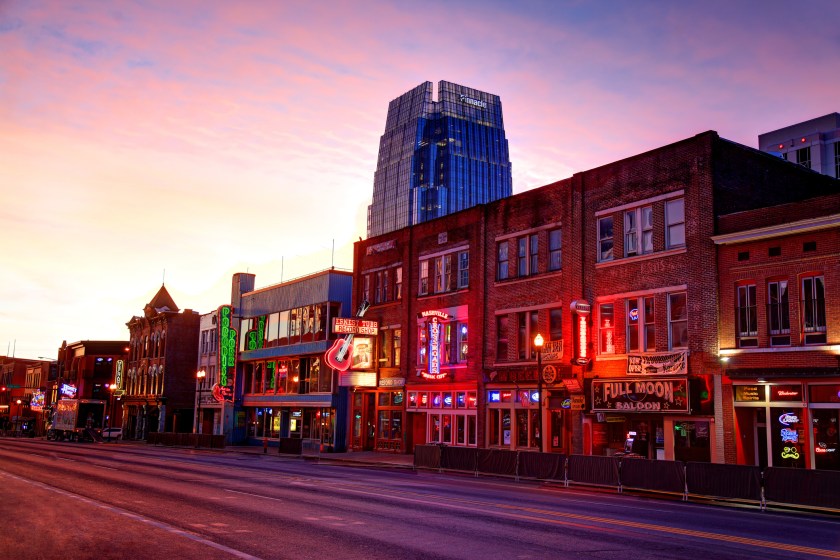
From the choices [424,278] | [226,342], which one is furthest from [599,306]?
[226,342]

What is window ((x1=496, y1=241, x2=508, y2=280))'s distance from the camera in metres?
40.1

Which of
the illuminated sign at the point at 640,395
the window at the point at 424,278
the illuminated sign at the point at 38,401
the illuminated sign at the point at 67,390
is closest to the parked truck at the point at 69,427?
the illuminated sign at the point at 67,390

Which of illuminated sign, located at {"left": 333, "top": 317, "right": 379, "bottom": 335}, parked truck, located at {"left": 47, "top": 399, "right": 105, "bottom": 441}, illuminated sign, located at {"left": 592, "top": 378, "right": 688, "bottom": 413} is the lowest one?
parked truck, located at {"left": 47, "top": 399, "right": 105, "bottom": 441}

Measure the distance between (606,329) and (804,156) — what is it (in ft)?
327

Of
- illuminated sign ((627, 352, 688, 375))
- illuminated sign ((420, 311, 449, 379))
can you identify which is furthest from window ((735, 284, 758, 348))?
illuminated sign ((420, 311, 449, 379))

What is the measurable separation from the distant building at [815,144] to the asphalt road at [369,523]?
10757 centimetres

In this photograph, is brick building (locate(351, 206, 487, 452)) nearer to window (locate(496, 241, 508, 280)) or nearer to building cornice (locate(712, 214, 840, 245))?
window (locate(496, 241, 508, 280))

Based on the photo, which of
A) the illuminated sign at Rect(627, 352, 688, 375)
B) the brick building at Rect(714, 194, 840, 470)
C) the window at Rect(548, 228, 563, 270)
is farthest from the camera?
the window at Rect(548, 228, 563, 270)

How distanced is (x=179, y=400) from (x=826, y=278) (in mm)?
64642

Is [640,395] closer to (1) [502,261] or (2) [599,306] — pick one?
(2) [599,306]

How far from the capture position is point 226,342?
207ft

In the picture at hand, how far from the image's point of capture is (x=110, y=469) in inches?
1205

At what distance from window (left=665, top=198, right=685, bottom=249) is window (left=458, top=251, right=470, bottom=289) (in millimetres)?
12859

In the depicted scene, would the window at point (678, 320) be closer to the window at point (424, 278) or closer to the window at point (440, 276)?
the window at point (440, 276)
